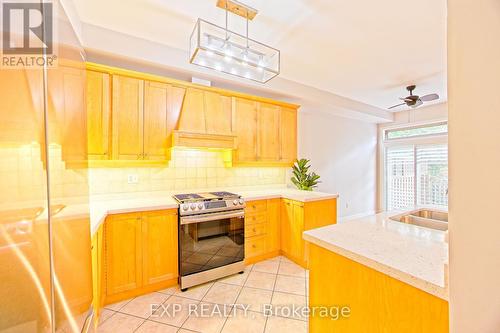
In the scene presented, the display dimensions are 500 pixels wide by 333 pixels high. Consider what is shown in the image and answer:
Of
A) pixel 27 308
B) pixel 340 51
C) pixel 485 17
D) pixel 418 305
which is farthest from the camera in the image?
pixel 340 51

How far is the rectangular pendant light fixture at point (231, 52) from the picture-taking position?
5.31 feet

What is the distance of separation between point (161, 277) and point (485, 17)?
8.84 feet

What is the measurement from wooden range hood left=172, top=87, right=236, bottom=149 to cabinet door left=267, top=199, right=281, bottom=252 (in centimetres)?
98

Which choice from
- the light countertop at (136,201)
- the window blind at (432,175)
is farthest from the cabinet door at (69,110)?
the window blind at (432,175)

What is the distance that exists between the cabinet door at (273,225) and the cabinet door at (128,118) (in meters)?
1.77

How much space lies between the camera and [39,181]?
0.62 m

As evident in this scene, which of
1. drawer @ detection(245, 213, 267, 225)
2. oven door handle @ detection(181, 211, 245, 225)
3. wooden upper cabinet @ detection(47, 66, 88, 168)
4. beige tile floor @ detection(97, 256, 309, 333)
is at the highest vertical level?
wooden upper cabinet @ detection(47, 66, 88, 168)

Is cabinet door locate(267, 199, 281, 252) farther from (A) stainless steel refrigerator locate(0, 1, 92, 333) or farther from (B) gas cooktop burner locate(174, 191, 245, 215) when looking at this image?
(A) stainless steel refrigerator locate(0, 1, 92, 333)

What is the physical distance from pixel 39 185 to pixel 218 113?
2344mm

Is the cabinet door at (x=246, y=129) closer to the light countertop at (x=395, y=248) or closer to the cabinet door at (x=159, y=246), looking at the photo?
the cabinet door at (x=159, y=246)

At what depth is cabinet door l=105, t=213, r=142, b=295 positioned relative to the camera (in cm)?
195

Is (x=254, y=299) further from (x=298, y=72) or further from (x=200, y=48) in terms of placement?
(x=298, y=72)


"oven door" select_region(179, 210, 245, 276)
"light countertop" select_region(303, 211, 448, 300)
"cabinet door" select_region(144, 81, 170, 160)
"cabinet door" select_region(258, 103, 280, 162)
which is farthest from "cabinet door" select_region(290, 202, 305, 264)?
"cabinet door" select_region(144, 81, 170, 160)

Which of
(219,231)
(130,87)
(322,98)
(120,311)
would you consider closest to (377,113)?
(322,98)
